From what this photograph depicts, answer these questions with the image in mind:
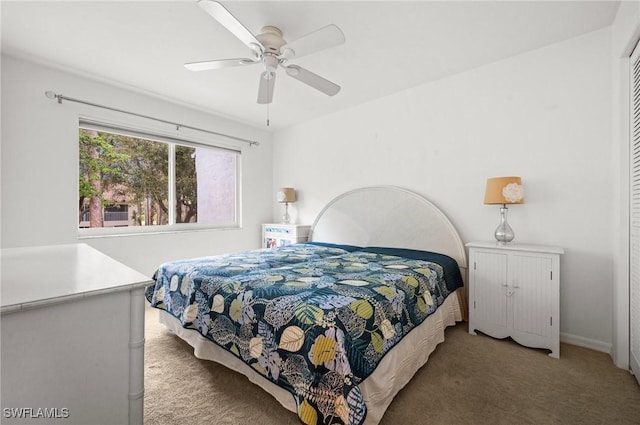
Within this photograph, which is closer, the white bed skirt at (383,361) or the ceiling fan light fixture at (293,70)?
the white bed skirt at (383,361)

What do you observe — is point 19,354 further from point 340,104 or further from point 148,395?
point 340,104

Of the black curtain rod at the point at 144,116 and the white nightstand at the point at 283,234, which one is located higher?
the black curtain rod at the point at 144,116

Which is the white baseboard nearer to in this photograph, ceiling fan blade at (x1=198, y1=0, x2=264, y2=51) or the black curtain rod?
ceiling fan blade at (x1=198, y1=0, x2=264, y2=51)

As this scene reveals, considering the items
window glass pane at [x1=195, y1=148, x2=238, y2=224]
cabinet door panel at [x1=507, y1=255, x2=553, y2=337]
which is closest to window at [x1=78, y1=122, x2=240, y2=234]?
window glass pane at [x1=195, y1=148, x2=238, y2=224]

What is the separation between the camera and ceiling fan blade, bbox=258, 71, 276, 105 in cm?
211

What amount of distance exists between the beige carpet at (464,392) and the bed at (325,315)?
0.13 metres

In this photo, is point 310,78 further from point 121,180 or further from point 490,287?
point 121,180

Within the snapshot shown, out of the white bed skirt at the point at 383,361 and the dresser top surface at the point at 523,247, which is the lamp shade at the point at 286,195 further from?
the dresser top surface at the point at 523,247

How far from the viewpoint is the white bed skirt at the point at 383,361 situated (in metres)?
1.32

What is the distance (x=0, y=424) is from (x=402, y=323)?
5.21 ft

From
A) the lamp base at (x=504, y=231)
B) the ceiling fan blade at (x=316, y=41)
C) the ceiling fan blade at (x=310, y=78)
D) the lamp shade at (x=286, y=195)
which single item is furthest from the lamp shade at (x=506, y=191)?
the lamp shade at (x=286, y=195)

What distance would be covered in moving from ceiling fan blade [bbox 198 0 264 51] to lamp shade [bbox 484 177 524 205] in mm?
2122

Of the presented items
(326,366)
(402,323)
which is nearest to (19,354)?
(326,366)

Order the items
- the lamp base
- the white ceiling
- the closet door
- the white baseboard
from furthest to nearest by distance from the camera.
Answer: the lamp base → the white baseboard → the white ceiling → the closet door
